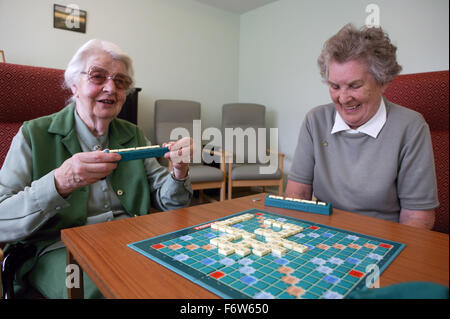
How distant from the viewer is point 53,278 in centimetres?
93

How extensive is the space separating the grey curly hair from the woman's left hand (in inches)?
27.6

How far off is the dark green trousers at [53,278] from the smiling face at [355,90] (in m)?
1.16

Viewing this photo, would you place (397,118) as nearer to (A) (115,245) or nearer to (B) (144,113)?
(A) (115,245)

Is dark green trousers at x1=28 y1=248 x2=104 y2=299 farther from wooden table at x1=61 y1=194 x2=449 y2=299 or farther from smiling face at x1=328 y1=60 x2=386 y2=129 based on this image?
smiling face at x1=328 y1=60 x2=386 y2=129

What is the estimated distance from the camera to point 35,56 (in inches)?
126

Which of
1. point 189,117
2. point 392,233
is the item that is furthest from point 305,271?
point 189,117

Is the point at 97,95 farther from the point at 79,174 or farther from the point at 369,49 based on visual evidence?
the point at 369,49

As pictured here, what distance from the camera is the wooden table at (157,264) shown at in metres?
0.56

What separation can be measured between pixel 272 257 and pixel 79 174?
630 millimetres

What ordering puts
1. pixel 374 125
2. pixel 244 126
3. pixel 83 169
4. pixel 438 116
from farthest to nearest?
pixel 244 126 → pixel 438 116 → pixel 374 125 → pixel 83 169

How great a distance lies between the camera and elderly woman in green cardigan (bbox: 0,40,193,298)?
926mm

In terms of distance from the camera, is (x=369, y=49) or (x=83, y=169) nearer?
(x=83, y=169)

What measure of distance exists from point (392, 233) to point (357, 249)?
0.68ft

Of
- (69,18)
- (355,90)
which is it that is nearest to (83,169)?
(355,90)
